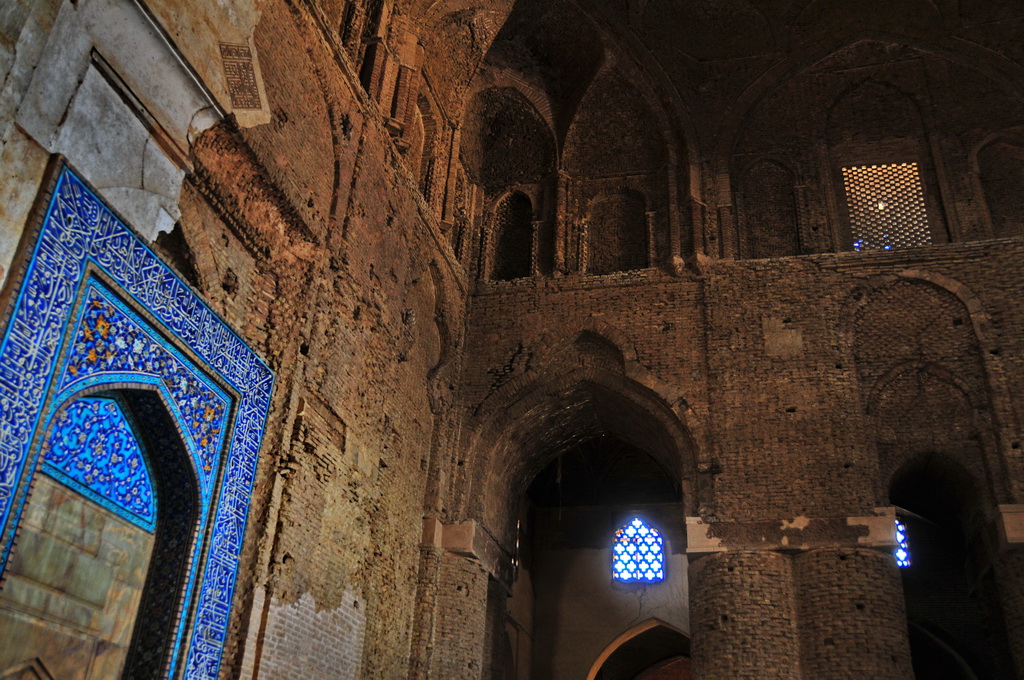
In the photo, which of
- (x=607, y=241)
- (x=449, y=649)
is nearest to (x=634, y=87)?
(x=607, y=241)

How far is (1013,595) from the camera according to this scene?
905cm

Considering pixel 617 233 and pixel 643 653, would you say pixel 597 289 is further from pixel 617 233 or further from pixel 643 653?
pixel 643 653

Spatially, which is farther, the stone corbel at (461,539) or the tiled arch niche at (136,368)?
the stone corbel at (461,539)

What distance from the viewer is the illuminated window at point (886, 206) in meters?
11.4

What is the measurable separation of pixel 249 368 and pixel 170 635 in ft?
6.02

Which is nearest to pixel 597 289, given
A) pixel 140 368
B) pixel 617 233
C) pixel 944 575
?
pixel 617 233

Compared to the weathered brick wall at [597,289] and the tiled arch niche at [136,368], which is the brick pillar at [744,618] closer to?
the weathered brick wall at [597,289]

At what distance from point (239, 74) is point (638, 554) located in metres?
12.0

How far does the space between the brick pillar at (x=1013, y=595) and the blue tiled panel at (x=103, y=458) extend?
796 centimetres

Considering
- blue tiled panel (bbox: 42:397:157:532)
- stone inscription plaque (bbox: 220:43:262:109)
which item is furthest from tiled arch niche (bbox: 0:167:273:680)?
stone inscription plaque (bbox: 220:43:262:109)

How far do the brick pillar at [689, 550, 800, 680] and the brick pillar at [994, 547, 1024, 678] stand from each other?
2075 mm

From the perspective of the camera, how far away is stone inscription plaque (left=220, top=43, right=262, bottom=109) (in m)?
5.58

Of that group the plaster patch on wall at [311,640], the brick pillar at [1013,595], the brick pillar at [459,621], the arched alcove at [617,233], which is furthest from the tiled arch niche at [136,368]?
the brick pillar at [1013,595]

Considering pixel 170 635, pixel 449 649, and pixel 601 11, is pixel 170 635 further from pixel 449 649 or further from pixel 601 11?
pixel 601 11
